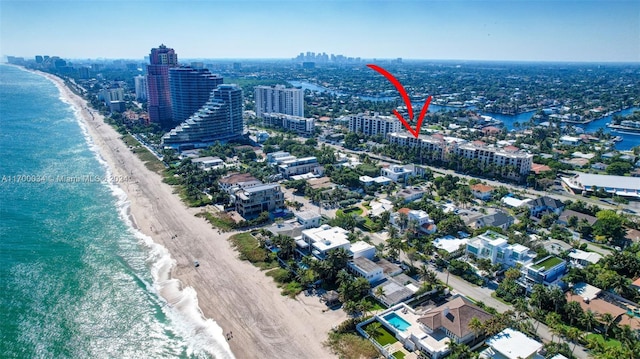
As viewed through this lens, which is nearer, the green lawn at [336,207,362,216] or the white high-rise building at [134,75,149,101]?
the green lawn at [336,207,362,216]

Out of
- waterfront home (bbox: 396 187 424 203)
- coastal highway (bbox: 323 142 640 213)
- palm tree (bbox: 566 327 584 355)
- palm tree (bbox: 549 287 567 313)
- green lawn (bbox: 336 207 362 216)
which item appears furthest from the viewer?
waterfront home (bbox: 396 187 424 203)

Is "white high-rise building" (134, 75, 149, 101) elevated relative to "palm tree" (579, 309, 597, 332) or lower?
elevated

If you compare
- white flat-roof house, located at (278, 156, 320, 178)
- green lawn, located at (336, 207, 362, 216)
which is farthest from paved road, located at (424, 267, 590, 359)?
white flat-roof house, located at (278, 156, 320, 178)

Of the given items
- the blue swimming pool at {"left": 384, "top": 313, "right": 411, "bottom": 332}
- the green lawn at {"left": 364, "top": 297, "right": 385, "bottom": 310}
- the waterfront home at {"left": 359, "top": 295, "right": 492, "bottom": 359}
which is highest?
the waterfront home at {"left": 359, "top": 295, "right": 492, "bottom": 359}

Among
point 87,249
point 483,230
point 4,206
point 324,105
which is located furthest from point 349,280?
point 324,105

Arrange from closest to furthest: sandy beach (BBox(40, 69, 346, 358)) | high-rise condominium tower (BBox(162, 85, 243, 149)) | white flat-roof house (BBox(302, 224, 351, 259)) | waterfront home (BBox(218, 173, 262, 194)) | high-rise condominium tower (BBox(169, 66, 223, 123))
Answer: sandy beach (BBox(40, 69, 346, 358)) → white flat-roof house (BBox(302, 224, 351, 259)) → waterfront home (BBox(218, 173, 262, 194)) → high-rise condominium tower (BBox(162, 85, 243, 149)) → high-rise condominium tower (BBox(169, 66, 223, 123))

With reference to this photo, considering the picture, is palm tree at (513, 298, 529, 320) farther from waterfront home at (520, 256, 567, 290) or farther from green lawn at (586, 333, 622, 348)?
green lawn at (586, 333, 622, 348)

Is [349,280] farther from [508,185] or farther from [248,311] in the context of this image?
[508,185]
